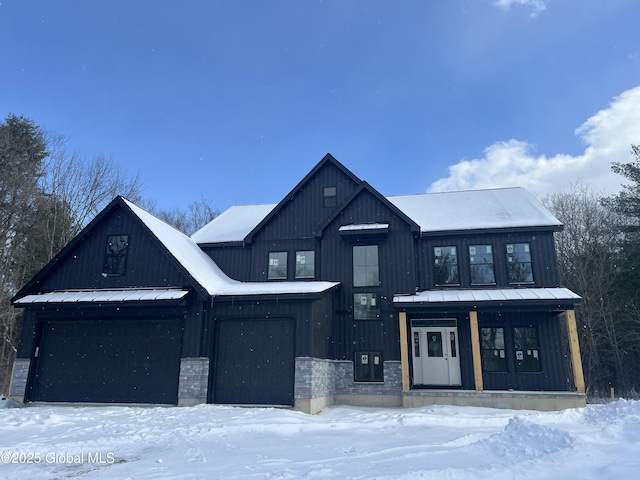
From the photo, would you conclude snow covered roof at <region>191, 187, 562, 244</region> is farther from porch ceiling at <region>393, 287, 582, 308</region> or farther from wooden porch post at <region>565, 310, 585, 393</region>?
wooden porch post at <region>565, 310, 585, 393</region>

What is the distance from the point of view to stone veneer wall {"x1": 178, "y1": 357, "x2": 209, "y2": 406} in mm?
12930

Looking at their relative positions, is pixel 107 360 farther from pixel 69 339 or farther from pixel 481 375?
pixel 481 375

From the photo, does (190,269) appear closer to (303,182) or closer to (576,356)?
(303,182)

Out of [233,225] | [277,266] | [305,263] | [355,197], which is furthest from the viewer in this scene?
[233,225]

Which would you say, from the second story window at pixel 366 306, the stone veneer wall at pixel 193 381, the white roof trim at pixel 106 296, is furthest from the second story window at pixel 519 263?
the white roof trim at pixel 106 296

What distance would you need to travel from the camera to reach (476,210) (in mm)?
17234

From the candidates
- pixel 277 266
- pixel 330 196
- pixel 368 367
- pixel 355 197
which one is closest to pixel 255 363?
pixel 368 367

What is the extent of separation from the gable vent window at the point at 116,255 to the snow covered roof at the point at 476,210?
10.5 meters

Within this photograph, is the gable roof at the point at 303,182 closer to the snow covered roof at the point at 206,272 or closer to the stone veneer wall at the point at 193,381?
the snow covered roof at the point at 206,272

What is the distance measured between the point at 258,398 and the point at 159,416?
2.89m

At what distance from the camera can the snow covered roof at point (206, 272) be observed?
13.6 metres

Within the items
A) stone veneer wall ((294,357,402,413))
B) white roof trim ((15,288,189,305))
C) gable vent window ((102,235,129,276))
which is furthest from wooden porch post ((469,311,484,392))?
gable vent window ((102,235,129,276))

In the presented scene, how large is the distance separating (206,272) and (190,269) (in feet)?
4.12

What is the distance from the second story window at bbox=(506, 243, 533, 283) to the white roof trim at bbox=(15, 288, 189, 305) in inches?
432
